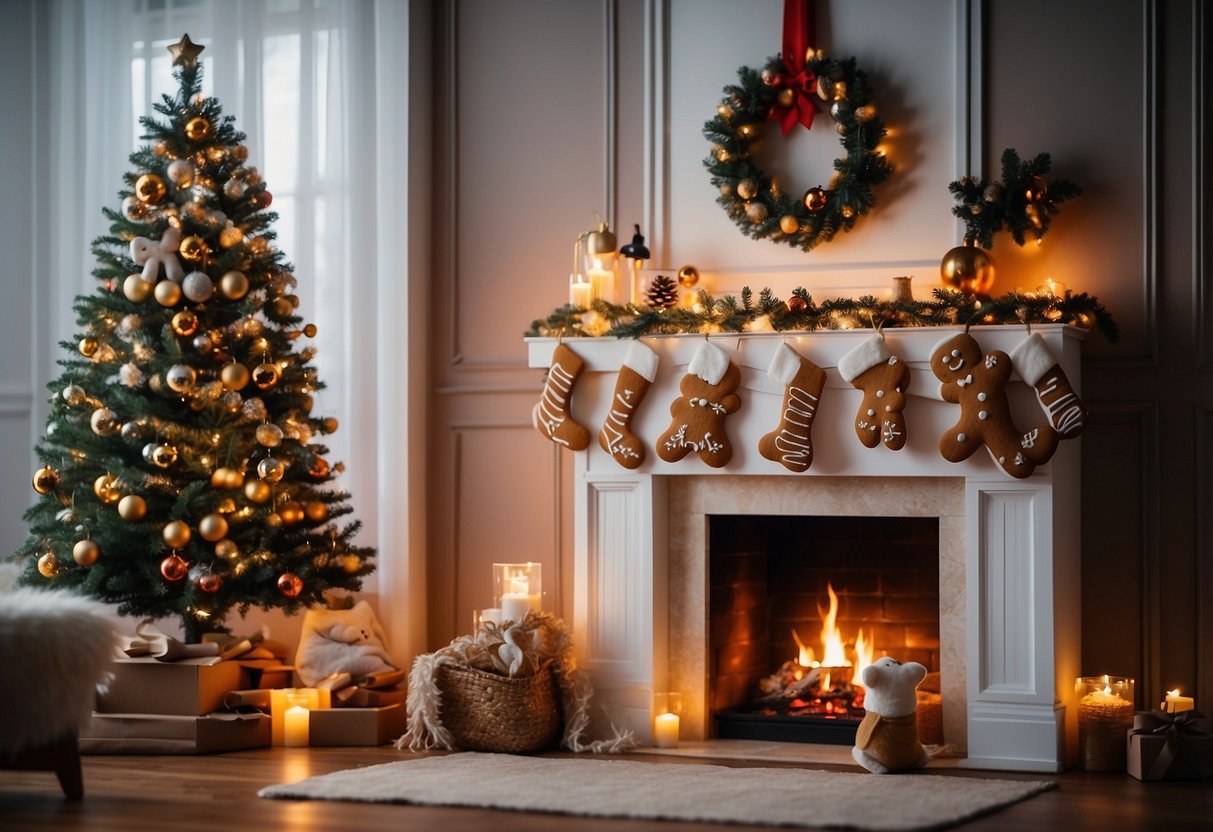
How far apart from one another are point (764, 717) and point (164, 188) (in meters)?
2.60

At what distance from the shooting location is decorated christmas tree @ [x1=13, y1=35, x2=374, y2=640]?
4547 millimetres

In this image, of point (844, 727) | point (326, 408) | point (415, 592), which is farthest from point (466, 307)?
point (844, 727)

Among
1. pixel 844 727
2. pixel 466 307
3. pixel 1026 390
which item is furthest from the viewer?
pixel 466 307

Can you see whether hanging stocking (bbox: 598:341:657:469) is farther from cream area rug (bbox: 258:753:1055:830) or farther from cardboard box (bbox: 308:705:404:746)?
cardboard box (bbox: 308:705:404:746)

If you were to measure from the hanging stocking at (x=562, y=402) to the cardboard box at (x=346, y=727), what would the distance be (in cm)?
108

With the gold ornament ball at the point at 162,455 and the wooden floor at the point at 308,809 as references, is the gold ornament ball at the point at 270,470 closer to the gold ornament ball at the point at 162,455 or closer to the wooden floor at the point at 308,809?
the gold ornament ball at the point at 162,455

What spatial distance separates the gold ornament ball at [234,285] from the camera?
4629 millimetres

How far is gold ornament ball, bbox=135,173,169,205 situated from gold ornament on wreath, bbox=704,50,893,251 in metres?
1.81

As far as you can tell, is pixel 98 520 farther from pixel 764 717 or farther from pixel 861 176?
pixel 861 176

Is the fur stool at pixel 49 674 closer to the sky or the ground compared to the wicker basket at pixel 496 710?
closer to the sky

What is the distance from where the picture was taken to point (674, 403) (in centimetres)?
461

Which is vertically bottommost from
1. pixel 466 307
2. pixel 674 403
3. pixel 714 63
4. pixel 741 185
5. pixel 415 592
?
pixel 415 592

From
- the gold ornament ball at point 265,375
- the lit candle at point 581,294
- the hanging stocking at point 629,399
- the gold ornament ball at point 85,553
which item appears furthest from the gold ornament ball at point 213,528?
the lit candle at point 581,294

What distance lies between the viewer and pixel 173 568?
4496 mm
